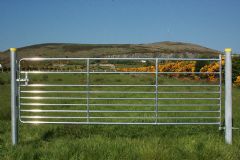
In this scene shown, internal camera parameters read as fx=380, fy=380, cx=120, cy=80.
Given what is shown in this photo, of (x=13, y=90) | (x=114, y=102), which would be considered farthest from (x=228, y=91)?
(x=114, y=102)

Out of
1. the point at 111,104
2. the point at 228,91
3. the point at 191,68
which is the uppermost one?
the point at 191,68

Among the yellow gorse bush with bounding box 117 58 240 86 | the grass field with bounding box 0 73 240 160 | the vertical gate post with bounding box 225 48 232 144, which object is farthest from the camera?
the yellow gorse bush with bounding box 117 58 240 86

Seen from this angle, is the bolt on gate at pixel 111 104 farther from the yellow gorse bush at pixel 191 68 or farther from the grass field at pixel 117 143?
the yellow gorse bush at pixel 191 68

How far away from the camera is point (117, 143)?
7.43 meters

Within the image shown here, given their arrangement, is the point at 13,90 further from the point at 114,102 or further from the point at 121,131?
the point at 114,102

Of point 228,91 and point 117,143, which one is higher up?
point 228,91

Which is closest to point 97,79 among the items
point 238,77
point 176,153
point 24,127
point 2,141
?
point 238,77

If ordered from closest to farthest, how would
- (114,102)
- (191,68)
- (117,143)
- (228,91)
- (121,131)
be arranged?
(117,143)
(228,91)
(121,131)
(114,102)
(191,68)

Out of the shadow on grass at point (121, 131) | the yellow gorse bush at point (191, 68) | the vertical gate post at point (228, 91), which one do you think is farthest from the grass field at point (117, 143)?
the yellow gorse bush at point (191, 68)

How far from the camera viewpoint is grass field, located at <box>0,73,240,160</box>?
22.2 feet

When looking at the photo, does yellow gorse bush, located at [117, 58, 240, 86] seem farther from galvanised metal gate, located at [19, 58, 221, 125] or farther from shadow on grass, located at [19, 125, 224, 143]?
shadow on grass, located at [19, 125, 224, 143]

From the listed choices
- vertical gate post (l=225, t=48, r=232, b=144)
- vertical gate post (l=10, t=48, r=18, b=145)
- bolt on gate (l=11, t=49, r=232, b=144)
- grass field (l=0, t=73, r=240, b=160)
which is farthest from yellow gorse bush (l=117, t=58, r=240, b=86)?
vertical gate post (l=10, t=48, r=18, b=145)

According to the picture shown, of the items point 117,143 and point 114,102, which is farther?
point 114,102

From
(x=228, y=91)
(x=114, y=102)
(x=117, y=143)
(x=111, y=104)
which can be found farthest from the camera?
(x=114, y=102)
